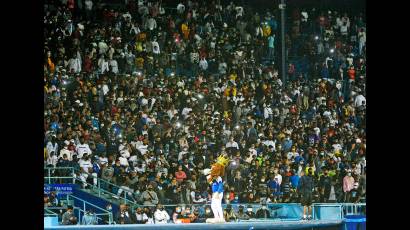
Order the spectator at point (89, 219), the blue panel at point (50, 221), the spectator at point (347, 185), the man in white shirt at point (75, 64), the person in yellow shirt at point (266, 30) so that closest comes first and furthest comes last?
the blue panel at point (50, 221) < the spectator at point (89, 219) < the spectator at point (347, 185) < the man in white shirt at point (75, 64) < the person in yellow shirt at point (266, 30)

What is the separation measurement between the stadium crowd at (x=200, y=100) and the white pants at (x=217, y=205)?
0.22 metres

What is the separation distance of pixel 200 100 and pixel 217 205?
354 centimetres

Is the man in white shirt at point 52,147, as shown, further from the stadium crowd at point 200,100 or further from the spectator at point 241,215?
the spectator at point 241,215

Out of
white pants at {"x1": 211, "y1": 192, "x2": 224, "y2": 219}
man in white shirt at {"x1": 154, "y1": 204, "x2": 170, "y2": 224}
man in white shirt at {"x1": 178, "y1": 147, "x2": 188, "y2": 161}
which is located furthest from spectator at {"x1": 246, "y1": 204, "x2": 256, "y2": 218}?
man in white shirt at {"x1": 178, "y1": 147, "x2": 188, "y2": 161}

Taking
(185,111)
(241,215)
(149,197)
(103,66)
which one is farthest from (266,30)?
(149,197)

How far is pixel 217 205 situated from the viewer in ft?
41.0

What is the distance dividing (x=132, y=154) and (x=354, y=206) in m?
4.30

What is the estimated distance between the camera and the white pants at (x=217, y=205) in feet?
40.7

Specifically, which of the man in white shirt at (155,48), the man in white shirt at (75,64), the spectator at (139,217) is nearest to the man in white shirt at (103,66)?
the man in white shirt at (75,64)

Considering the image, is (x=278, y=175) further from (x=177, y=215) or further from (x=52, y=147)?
(x=52, y=147)

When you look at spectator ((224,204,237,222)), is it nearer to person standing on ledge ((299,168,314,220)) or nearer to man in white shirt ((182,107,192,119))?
person standing on ledge ((299,168,314,220))

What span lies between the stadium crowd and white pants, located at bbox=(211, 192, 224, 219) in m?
0.22
